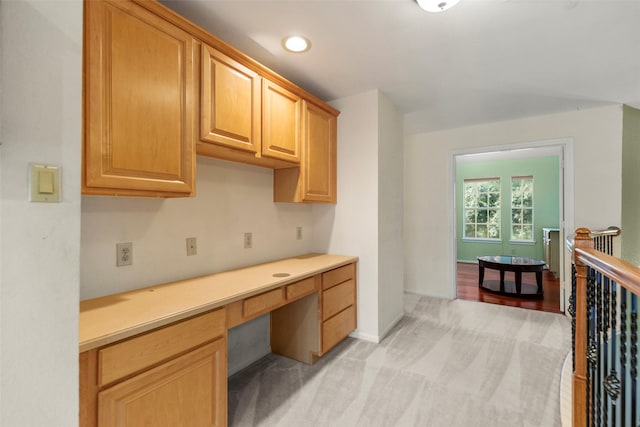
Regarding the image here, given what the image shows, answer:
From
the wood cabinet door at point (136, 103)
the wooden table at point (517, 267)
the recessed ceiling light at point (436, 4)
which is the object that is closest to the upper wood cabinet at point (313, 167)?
the wood cabinet door at point (136, 103)

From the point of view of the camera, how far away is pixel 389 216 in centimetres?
305

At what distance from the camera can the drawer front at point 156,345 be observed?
3.61ft

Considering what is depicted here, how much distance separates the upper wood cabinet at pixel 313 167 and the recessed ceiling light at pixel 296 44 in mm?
471

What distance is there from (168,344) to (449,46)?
8.14 ft

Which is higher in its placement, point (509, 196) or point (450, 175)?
point (450, 175)

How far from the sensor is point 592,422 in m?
1.39

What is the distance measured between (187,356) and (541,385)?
2.36 meters

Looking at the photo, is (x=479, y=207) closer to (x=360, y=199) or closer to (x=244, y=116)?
(x=360, y=199)

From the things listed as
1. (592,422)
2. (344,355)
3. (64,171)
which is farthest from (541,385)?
(64,171)

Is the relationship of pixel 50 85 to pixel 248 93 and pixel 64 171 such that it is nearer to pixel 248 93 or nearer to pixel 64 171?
pixel 64 171

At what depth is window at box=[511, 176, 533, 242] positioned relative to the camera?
6.47m

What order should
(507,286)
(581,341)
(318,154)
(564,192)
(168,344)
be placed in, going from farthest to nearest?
(507,286), (564,192), (318,154), (581,341), (168,344)

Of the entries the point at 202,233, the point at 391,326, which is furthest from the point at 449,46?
the point at 391,326

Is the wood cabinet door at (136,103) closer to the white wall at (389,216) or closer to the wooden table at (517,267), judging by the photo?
the white wall at (389,216)
